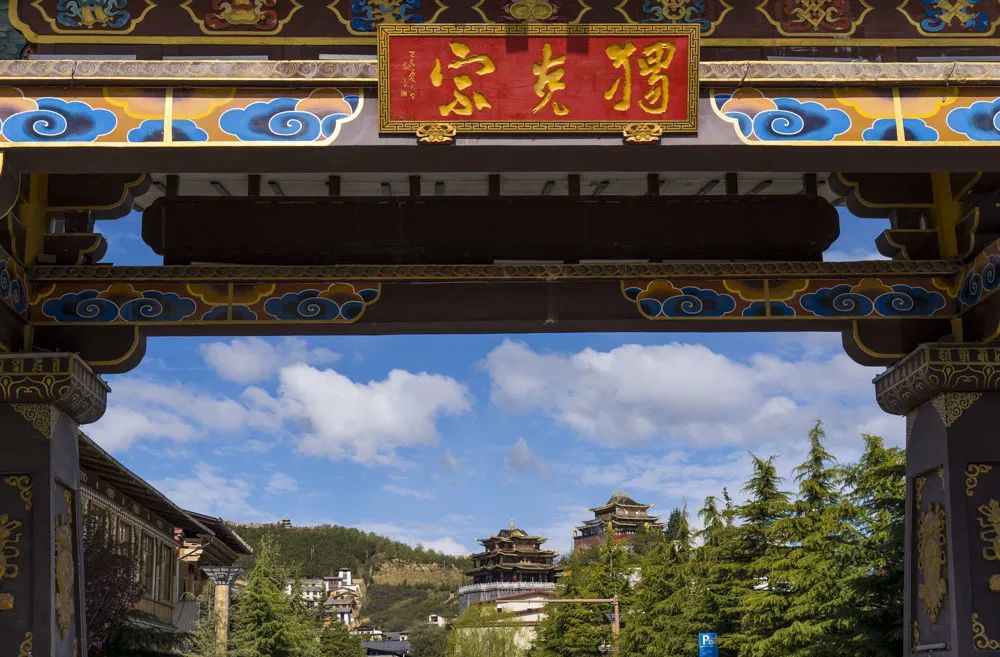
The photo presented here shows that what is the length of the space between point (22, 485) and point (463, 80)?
12.5ft

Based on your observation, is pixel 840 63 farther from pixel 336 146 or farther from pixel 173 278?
pixel 173 278

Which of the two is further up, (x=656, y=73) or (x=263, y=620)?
(x=656, y=73)

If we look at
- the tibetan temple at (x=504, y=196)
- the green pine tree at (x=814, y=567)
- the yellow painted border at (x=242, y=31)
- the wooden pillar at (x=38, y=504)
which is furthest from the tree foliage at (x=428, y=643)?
the yellow painted border at (x=242, y=31)

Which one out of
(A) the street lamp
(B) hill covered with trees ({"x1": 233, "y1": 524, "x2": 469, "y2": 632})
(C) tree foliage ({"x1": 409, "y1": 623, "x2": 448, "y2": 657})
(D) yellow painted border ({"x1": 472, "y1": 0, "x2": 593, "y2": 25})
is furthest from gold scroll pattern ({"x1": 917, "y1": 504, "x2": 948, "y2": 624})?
(B) hill covered with trees ({"x1": 233, "y1": 524, "x2": 469, "y2": 632})

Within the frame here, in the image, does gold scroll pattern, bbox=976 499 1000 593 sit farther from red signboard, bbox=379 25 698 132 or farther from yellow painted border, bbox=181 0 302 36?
yellow painted border, bbox=181 0 302 36

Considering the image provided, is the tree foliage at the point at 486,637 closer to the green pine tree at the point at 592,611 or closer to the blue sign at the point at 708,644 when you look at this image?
the green pine tree at the point at 592,611

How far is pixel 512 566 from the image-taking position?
80625mm

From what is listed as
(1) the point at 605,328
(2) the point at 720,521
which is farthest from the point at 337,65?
(2) the point at 720,521

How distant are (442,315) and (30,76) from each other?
3.23m

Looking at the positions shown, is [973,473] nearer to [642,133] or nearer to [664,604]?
[642,133]

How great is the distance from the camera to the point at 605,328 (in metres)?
8.49

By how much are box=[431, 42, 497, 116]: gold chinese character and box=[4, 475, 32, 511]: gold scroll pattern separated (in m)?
3.61

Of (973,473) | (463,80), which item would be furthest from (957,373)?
(463,80)

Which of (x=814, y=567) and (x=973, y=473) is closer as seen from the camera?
(x=973, y=473)
